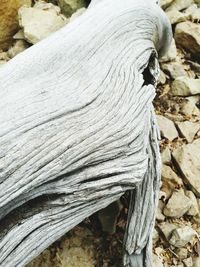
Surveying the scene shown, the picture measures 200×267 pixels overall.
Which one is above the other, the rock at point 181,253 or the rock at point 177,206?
the rock at point 177,206

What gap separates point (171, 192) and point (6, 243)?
58.1 inches

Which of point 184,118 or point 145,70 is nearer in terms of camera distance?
point 145,70

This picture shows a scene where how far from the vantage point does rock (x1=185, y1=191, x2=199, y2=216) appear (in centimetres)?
297

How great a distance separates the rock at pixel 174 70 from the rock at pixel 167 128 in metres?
0.53

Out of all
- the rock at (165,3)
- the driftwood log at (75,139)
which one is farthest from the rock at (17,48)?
the rock at (165,3)

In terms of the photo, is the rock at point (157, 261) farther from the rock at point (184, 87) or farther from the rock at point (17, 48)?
the rock at point (17, 48)

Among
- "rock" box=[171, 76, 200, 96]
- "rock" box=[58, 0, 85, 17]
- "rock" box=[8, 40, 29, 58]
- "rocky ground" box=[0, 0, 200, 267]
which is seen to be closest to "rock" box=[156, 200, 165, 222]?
"rocky ground" box=[0, 0, 200, 267]

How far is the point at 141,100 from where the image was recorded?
237 centimetres

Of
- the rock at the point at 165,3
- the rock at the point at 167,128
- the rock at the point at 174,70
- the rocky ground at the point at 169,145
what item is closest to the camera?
the rocky ground at the point at 169,145

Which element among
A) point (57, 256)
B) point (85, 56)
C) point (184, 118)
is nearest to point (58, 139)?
point (85, 56)

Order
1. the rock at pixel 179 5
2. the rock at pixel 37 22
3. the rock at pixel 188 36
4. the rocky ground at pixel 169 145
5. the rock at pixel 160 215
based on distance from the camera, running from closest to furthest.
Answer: the rocky ground at pixel 169 145 < the rock at pixel 160 215 < the rock at pixel 37 22 < the rock at pixel 188 36 < the rock at pixel 179 5

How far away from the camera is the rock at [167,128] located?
11.0 feet

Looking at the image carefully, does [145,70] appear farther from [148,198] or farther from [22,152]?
[22,152]

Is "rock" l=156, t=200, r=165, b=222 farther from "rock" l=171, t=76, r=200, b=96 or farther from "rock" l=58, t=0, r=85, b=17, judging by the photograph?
"rock" l=58, t=0, r=85, b=17
